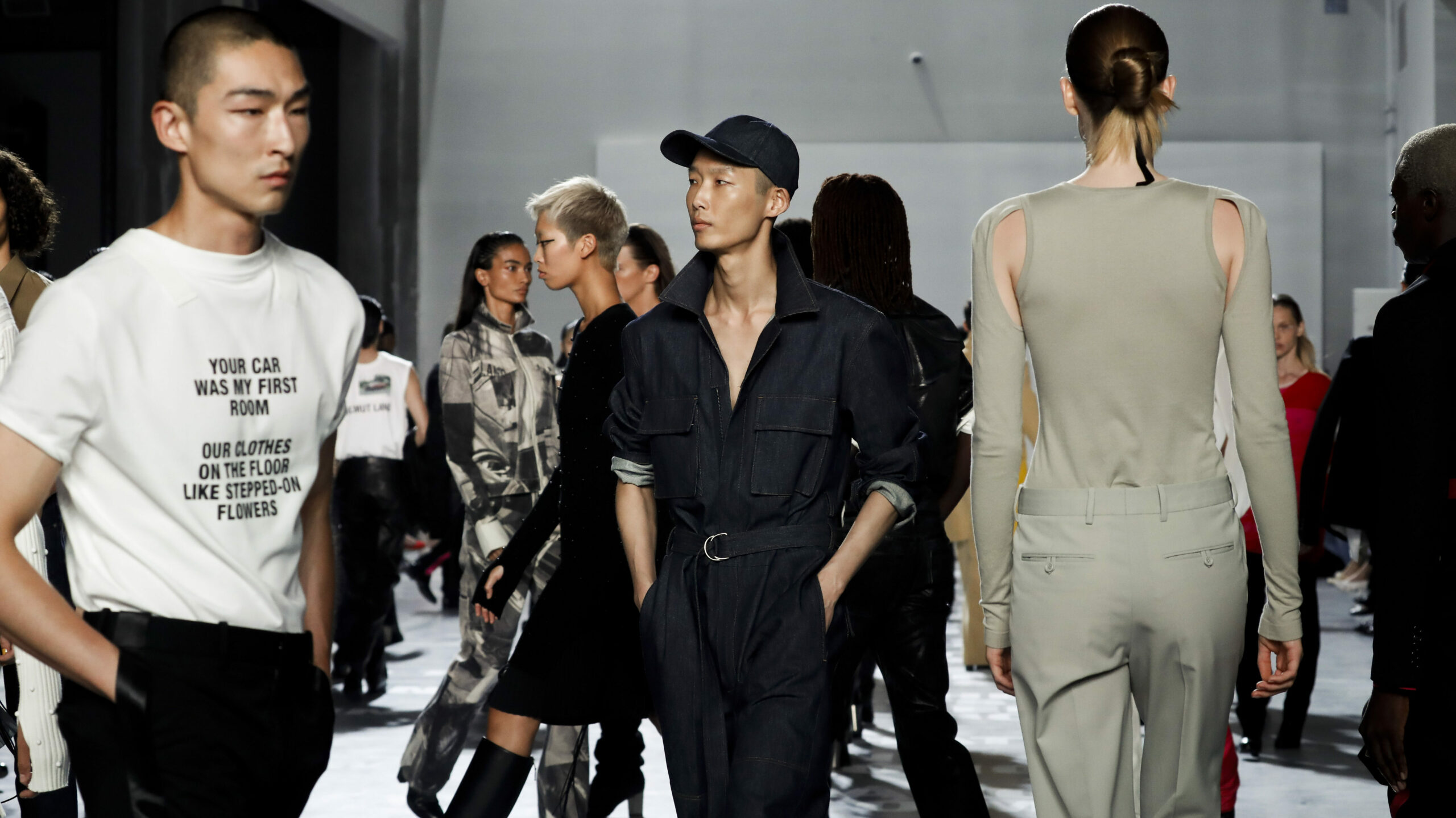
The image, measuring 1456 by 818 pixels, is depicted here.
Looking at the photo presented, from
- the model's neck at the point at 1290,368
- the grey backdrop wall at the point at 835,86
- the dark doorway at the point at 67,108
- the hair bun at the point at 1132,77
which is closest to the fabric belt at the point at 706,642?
the hair bun at the point at 1132,77

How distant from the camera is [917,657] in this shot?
311 cm

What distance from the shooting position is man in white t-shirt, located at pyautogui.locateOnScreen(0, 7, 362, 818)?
1.51 meters

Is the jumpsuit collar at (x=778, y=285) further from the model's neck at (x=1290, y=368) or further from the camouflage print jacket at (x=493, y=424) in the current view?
the model's neck at (x=1290, y=368)

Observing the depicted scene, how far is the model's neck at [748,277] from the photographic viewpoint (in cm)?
237

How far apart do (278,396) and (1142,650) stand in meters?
1.29

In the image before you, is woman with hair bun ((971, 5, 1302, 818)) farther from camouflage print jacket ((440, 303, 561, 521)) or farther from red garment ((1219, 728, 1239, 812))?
camouflage print jacket ((440, 303, 561, 521))

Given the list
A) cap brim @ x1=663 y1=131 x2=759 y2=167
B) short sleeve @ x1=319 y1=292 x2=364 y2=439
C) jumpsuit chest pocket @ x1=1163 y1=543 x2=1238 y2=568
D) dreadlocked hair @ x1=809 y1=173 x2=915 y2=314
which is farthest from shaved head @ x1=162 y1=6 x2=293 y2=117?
dreadlocked hair @ x1=809 y1=173 x2=915 y2=314

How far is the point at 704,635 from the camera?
2.21m

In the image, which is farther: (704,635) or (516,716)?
(516,716)

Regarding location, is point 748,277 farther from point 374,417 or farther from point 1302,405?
point 374,417

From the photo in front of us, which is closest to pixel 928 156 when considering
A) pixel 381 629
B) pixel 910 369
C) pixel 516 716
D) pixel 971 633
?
pixel 971 633

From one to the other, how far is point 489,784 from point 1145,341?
5.56 ft

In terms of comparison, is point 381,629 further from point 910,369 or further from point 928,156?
point 928,156

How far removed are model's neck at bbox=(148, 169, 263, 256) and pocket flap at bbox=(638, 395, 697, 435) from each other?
33.4 inches
